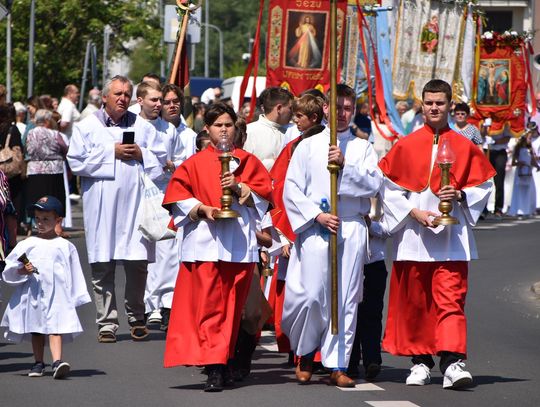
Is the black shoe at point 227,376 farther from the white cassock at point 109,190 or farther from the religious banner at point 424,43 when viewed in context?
the religious banner at point 424,43

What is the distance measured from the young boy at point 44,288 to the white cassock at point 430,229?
2037mm

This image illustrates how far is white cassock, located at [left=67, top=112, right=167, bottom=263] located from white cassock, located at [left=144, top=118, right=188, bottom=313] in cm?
27

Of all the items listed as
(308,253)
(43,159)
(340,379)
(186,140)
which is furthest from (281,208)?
(43,159)

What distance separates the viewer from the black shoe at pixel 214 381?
9.40m

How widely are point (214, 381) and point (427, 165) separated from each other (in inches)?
76.4

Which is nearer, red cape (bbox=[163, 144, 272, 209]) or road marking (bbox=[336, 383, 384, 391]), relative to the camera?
road marking (bbox=[336, 383, 384, 391])

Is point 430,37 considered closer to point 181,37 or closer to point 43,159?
point 43,159

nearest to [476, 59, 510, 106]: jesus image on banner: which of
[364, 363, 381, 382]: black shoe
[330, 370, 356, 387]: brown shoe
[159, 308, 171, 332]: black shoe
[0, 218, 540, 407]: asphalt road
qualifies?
[0, 218, 540, 407]: asphalt road

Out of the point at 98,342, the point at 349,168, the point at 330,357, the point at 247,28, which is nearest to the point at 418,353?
the point at 330,357

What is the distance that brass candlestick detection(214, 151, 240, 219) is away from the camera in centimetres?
941

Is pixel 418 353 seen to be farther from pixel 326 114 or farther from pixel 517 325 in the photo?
pixel 517 325

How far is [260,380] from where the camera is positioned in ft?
32.6

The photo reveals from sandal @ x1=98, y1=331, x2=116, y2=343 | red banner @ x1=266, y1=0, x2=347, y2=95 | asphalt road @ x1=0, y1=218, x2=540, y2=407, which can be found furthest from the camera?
red banner @ x1=266, y1=0, x2=347, y2=95

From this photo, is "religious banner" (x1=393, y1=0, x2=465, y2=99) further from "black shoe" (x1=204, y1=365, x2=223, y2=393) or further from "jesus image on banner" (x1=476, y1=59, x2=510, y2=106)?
"black shoe" (x1=204, y1=365, x2=223, y2=393)
